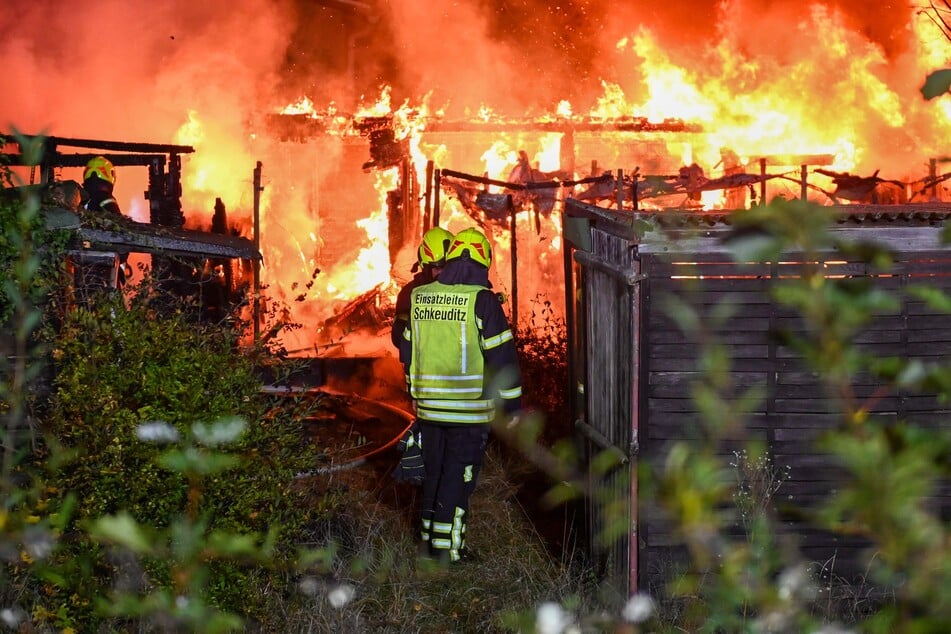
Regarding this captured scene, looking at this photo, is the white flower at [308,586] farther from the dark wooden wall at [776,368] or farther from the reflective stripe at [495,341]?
the reflective stripe at [495,341]

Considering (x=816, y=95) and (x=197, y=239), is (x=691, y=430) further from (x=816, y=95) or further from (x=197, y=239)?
(x=816, y=95)

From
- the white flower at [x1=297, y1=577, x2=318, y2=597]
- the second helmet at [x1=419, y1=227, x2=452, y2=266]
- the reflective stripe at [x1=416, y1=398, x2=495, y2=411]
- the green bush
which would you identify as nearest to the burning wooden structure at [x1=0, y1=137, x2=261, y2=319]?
the green bush

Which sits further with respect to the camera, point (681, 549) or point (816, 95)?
point (816, 95)

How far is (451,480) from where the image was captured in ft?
22.3

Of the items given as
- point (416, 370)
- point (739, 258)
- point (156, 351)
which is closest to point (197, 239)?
point (416, 370)

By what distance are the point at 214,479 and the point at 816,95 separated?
17592mm

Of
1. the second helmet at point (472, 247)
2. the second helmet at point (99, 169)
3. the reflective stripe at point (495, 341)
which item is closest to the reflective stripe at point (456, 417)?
the reflective stripe at point (495, 341)

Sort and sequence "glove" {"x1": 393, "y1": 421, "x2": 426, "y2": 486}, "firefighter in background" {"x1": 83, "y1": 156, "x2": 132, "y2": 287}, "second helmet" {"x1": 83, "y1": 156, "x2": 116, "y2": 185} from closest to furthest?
"glove" {"x1": 393, "y1": 421, "x2": 426, "y2": 486}
"firefighter in background" {"x1": 83, "y1": 156, "x2": 132, "y2": 287}
"second helmet" {"x1": 83, "y1": 156, "x2": 116, "y2": 185}

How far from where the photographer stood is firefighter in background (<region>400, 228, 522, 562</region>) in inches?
263

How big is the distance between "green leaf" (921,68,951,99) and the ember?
1480 cm

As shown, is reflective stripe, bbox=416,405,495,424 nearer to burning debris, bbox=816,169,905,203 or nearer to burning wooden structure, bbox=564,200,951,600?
burning wooden structure, bbox=564,200,951,600

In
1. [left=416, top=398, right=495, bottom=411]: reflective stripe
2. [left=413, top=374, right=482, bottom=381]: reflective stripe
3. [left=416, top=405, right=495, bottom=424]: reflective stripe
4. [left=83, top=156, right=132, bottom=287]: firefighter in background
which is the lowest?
[left=416, top=405, right=495, bottom=424]: reflective stripe

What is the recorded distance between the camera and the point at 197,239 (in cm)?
826


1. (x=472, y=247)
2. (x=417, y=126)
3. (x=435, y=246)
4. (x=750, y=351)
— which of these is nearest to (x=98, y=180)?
(x=435, y=246)
